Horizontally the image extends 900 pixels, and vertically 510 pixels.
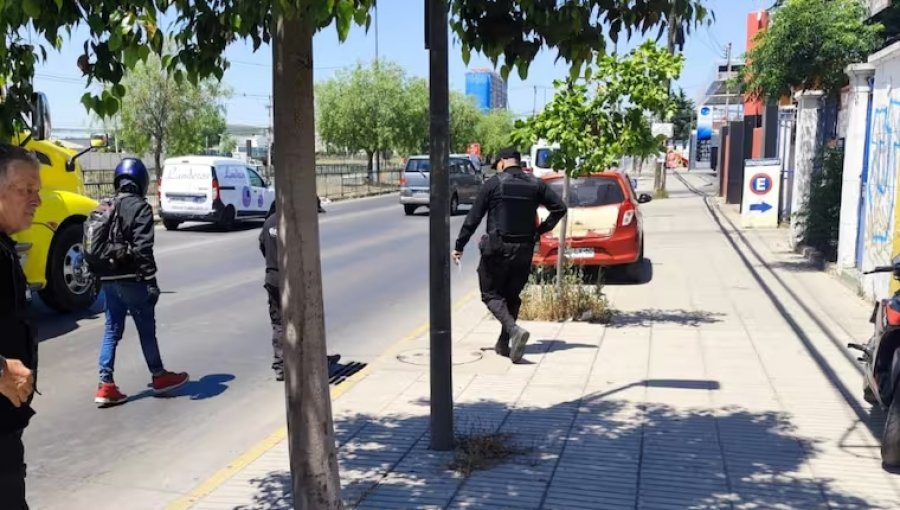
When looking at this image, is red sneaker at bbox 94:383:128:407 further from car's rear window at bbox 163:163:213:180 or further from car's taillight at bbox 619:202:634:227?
car's rear window at bbox 163:163:213:180

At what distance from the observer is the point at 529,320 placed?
8.85m

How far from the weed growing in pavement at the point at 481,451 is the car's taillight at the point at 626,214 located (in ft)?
22.9

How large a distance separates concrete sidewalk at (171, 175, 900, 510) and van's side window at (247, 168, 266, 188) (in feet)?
44.7

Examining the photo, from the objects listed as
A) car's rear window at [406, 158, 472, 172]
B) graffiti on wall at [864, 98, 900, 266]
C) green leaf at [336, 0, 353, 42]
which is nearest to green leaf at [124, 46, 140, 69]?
green leaf at [336, 0, 353, 42]

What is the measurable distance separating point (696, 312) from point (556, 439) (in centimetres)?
487

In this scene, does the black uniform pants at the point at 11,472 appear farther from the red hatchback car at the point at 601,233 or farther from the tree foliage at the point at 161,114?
the tree foliage at the point at 161,114

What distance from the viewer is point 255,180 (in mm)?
21953

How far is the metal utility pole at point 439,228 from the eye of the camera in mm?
4434

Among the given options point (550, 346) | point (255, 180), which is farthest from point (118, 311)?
point (255, 180)

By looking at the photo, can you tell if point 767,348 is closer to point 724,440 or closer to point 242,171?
point 724,440

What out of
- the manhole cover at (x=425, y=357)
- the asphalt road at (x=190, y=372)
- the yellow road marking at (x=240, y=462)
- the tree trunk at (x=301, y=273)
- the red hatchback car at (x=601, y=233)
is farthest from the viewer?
the red hatchback car at (x=601, y=233)

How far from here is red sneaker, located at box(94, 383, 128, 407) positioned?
596 centimetres

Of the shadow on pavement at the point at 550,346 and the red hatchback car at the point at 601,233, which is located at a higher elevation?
the red hatchback car at the point at 601,233

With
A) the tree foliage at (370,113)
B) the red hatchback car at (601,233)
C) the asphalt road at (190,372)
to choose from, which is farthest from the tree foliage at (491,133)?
the asphalt road at (190,372)
